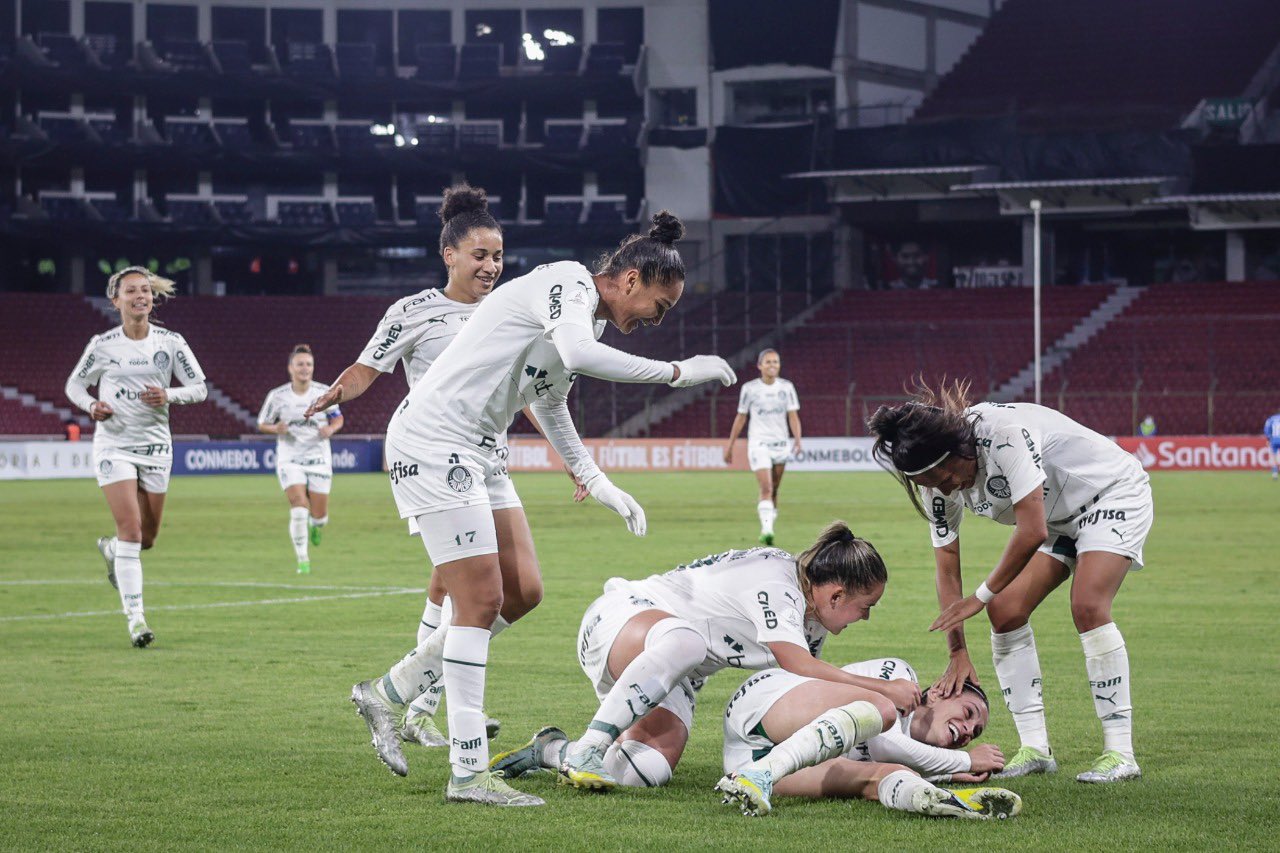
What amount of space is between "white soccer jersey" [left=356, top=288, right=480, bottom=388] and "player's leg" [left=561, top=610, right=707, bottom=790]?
273 centimetres

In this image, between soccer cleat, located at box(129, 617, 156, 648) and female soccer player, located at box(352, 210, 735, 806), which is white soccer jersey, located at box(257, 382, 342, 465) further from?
female soccer player, located at box(352, 210, 735, 806)

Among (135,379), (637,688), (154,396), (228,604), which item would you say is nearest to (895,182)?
(228,604)

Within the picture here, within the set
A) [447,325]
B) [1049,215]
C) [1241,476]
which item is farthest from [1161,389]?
[447,325]

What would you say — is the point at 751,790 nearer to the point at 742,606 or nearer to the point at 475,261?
the point at 742,606

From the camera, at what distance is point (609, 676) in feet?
22.7

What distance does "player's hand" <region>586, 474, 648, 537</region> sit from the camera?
22.2 ft

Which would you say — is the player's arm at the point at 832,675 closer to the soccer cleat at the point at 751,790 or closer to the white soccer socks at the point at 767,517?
the soccer cleat at the point at 751,790

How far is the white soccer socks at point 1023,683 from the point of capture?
719 cm

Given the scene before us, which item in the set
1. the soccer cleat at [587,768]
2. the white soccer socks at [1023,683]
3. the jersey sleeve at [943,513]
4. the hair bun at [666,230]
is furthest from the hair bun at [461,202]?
the white soccer socks at [1023,683]

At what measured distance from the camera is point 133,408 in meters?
12.2

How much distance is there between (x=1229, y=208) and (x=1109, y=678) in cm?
5056

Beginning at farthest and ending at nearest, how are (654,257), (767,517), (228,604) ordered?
(767,517), (228,604), (654,257)

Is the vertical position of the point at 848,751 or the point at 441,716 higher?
the point at 848,751

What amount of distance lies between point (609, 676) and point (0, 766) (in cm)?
271
